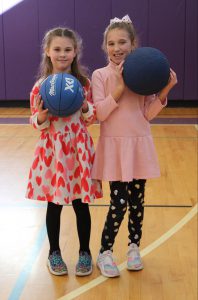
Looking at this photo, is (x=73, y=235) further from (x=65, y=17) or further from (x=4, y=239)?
(x=65, y=17)

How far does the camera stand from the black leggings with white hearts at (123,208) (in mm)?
2207

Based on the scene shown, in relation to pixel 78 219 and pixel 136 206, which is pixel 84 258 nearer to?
pixel 78 219

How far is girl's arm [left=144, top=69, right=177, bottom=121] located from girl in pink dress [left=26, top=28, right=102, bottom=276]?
0.27m

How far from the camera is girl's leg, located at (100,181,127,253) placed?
220 centimetres

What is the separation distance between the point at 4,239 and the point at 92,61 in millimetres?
5550

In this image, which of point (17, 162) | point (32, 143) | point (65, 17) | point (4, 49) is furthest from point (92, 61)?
point (17, 162)

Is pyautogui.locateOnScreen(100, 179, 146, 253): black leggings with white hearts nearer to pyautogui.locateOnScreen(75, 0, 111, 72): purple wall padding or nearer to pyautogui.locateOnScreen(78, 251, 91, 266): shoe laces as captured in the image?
pyautogui.locateOnScreen(78, 251, 91, 266): shoe laces

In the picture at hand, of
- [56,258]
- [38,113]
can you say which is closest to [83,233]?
[56,258]

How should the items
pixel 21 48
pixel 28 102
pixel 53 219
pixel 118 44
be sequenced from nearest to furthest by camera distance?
pixel 118 44 → pixel 53 219 → pixel 21 48 → pixel 28 102

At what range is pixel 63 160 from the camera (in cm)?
216

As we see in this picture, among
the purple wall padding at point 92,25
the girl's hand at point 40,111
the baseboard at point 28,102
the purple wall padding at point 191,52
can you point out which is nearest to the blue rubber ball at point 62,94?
the girl's hand at point 40,111

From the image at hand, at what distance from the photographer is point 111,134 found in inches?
86.3

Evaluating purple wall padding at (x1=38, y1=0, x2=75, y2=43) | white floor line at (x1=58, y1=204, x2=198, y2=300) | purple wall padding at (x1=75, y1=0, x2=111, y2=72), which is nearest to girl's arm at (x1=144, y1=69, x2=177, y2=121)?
white floor line at (x1=58, y1=204, x2=198, y2=300)

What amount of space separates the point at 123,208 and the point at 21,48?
617 centimetres
